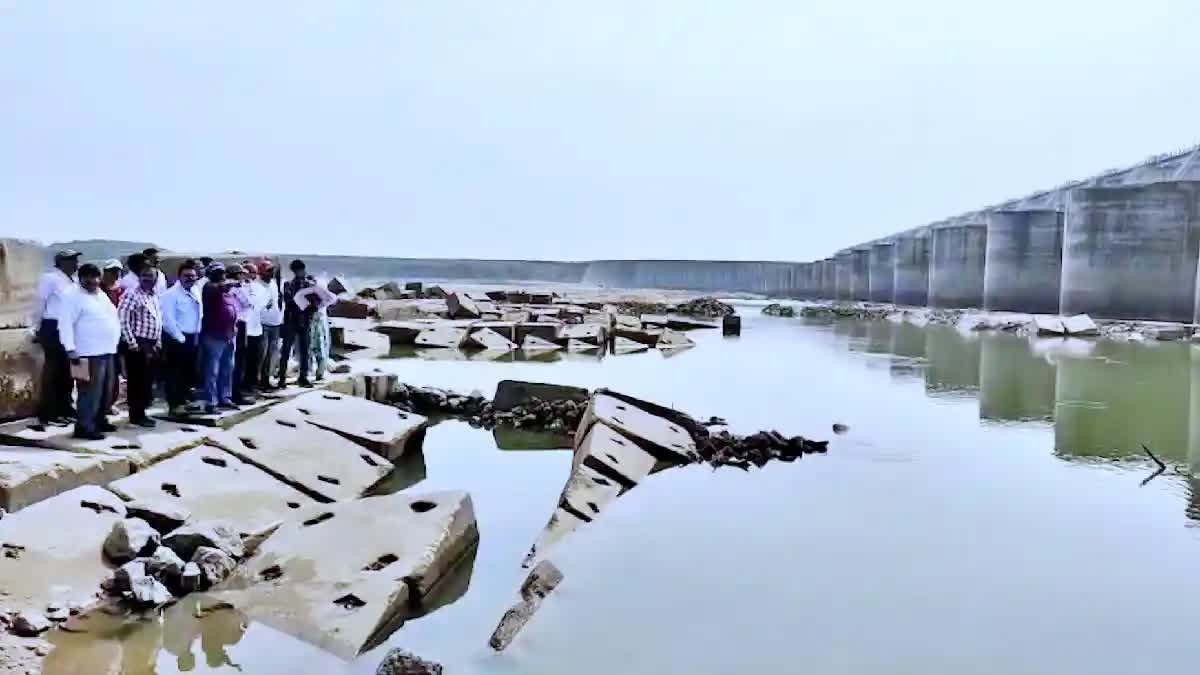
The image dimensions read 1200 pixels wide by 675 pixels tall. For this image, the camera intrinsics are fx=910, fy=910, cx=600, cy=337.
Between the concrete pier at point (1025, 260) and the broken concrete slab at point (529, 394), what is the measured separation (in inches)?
1446

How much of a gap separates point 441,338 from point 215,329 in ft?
39.5

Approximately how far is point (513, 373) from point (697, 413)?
5.51 m

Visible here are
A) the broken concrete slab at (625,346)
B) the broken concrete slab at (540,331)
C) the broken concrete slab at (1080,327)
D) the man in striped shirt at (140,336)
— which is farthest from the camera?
the broken concrete slab at (1080,327)

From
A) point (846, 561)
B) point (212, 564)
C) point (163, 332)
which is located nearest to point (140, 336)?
point (163, 332)

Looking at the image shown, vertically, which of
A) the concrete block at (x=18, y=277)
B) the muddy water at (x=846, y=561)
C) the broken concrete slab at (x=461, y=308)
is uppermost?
the concrete block at (x=18, y=277)

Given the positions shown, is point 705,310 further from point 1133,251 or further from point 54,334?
point 54,334

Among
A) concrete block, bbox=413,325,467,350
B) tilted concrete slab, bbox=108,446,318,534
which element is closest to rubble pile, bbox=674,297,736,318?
concrete block, bbox=413,325,467,350

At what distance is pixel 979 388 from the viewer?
14914mm

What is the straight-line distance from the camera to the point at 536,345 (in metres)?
20.8

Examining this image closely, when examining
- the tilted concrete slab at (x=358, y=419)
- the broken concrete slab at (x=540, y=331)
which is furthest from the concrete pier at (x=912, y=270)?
the tilted concrete slab at (x=358, y=419)

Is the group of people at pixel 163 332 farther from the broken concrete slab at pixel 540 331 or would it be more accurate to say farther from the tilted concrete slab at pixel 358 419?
the broken concrete slab at pixel 540 331

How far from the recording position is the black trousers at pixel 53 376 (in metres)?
6.64

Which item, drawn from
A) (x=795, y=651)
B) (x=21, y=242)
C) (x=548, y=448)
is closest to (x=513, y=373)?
(x=548, y=448)

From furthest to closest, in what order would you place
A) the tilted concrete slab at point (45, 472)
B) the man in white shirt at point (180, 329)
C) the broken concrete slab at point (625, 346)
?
the broken concrete slab at point (625, 346) < the man in white shirt at point (180, 329) < the tilted concrete slab at point (45, 472)
